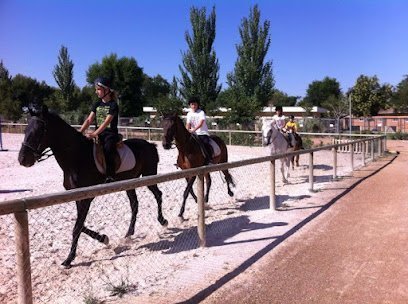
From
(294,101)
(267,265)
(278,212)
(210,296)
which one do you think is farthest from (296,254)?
(294,101)

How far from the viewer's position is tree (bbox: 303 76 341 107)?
109062 mm

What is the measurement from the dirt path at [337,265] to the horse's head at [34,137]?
2897mm

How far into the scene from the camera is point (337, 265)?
5664mm

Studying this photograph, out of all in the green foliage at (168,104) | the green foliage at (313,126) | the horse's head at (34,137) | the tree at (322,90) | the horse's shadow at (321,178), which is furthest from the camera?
the tree at (322,90)

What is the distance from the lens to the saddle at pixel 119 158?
21.7ft

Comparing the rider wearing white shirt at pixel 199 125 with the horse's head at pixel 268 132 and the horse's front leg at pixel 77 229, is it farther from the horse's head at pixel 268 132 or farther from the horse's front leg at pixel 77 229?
the horse's front leg at pixel 77 229

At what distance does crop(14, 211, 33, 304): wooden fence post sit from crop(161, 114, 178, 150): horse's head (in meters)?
5.32

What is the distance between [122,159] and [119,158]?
7 centimetres

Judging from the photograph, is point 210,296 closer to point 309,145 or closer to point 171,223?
point 171,223

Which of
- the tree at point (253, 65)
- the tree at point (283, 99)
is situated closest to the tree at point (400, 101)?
the tree at point (283, 99)

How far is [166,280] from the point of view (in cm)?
521

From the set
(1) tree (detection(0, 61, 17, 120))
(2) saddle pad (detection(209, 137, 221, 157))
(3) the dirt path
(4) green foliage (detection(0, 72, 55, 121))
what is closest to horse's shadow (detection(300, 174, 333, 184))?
(2) saddle pad (detection(209, 137, 221, 157))

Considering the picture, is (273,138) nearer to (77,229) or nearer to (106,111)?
(106,111)

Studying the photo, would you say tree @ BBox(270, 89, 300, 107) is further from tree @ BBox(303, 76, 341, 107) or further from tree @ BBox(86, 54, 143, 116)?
tree @ BBox(86, 54, 143, 116)
